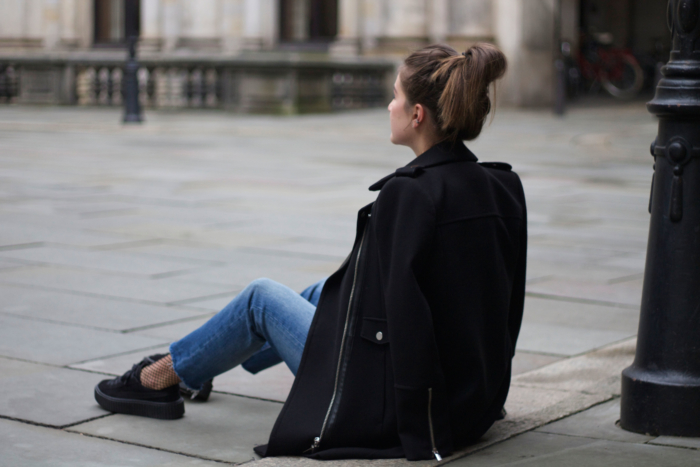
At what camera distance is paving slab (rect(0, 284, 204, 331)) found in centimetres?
465

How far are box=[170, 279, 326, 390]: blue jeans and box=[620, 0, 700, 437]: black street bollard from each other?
1.02 meters

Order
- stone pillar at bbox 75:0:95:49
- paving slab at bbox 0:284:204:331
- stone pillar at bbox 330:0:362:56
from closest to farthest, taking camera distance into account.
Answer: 1. paving slab at bbox 0:284:204:331
2. stone pillar at bbox 330:0:362:56
3. stone pillar at bbox 75:0:95:49

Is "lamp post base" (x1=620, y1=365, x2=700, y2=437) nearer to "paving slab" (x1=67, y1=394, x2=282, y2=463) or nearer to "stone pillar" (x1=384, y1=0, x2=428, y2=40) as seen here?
→ "paving slab" (x1=67, y1=394, x2=282, y2=463)

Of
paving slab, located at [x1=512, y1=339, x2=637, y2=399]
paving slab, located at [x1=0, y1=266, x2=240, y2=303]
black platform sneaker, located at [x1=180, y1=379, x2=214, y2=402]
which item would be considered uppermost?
black platform sneaker, located at [x1=180, y1=379, x2=214, y2=402]

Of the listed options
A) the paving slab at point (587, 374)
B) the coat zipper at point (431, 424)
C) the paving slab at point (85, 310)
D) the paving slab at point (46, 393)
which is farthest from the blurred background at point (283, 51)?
the coat zipper at point (431, 424)

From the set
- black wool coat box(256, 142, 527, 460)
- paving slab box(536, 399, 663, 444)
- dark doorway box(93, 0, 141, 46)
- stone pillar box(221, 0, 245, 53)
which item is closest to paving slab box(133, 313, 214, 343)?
black wool coat box(256, 142, 527, 460)

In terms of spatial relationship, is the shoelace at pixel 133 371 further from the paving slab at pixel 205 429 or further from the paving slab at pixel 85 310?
the paving slab at pixel 85 310

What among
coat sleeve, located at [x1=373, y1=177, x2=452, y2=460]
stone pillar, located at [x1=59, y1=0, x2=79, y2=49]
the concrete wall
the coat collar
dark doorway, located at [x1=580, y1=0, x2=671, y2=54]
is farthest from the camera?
dark doorway, located at [x1=580, y1=0, x2=671, y2=54]

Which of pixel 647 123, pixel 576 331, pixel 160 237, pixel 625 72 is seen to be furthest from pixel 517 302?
pixel 625 72

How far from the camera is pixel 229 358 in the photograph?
3.25 meters

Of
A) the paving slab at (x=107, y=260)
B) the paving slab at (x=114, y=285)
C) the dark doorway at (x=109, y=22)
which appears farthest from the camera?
the dark doorway at (x=109, y=22)

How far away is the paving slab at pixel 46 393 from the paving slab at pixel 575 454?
130 cm

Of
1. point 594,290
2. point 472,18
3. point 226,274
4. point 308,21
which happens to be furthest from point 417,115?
point 308,21

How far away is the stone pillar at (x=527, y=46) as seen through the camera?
75.9ft
